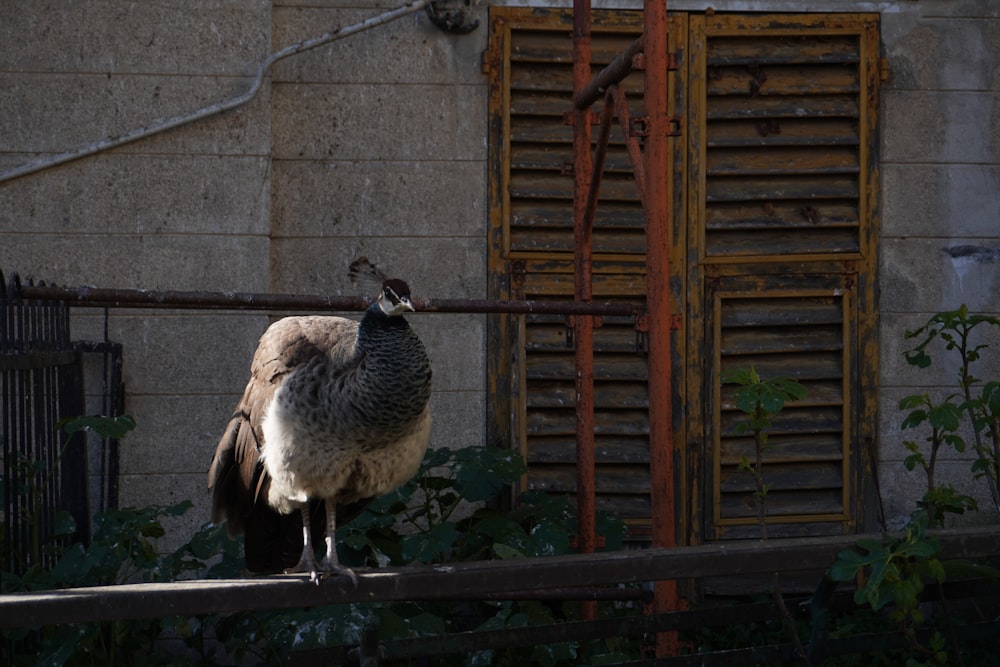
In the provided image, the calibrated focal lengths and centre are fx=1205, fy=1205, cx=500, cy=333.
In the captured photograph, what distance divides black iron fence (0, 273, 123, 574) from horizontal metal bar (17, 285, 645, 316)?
0.36ft

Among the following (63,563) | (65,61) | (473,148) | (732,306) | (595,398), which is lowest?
(63,563)

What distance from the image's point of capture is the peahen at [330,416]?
3.05m

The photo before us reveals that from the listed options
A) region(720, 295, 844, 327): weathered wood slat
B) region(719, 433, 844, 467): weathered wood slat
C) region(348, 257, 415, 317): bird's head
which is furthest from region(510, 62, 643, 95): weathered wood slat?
region(348, 257, 415, 317): bird's head

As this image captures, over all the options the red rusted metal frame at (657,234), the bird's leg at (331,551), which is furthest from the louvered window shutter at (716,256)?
the bird's leg at (331,551)

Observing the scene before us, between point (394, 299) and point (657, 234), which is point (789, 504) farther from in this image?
point (394, 299)

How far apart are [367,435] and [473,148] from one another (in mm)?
2008

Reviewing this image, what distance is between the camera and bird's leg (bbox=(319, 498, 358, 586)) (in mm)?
3008

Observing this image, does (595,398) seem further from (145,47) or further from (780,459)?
(145,47)

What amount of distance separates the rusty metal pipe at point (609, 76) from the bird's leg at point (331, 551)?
1489 mm

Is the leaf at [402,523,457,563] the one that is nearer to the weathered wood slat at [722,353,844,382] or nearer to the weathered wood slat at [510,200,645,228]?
the weathered wood slat at [510,200,645,228]

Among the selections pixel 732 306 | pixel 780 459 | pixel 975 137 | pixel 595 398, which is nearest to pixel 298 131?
pixel 595 398

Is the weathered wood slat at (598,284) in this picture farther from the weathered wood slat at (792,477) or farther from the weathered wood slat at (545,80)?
the weathered wood slat at (792,477)

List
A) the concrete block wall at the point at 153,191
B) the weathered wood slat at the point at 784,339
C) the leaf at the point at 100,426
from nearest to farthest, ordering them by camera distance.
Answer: the leaf at the point at 100,426
the concrete block wall at the point at 153,191
the weathered wood slat at the point at 784,339

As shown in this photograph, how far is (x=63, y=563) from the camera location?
3.58 m
